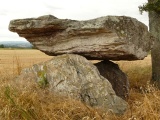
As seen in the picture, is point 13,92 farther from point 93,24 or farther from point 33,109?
point 93,24

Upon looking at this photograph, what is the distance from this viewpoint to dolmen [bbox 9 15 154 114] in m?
7.77

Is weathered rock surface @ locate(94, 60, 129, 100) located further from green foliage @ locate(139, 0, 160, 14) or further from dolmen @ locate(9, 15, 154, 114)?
green foliage @ locate(139, 0, 160, 14)

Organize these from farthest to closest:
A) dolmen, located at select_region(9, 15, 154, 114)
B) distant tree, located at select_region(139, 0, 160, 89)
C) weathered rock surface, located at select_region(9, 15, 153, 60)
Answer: distant tree, located at select_region(139, 0, 160, 89) → weathered rock surface, located at select_region(9, 15, 153, 60) → dolmen, located at select_region(9, 15, 154, 114)

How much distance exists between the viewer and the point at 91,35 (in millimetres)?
9227

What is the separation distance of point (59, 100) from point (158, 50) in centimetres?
504

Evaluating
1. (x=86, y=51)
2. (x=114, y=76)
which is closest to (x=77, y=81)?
(x=86, y=51)

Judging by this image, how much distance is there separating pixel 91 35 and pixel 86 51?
546mm

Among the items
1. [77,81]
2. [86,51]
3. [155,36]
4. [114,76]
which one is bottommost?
[114,76]

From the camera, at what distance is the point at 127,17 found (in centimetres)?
932

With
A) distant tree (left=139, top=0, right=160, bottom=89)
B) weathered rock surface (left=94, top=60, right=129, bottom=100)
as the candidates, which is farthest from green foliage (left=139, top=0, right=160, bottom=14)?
weathered rock surface (left=94, top=60, right=129, bottom=100)

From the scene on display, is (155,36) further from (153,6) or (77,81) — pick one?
(77,81)

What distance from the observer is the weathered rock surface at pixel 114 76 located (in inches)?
389

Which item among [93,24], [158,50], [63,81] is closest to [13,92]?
[63,81]

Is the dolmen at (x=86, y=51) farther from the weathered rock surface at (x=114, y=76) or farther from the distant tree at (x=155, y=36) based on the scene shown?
the distant tree at (x=155, y=36)
